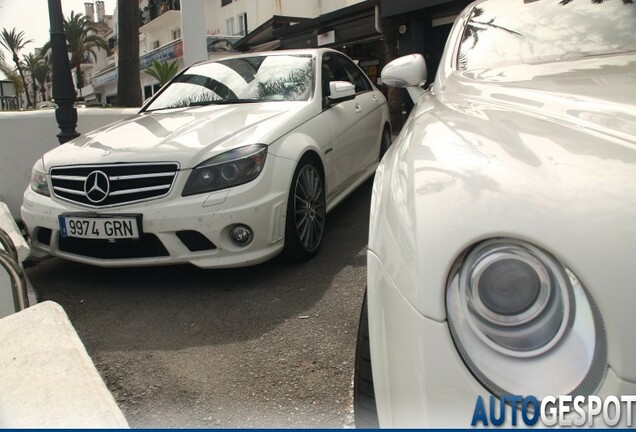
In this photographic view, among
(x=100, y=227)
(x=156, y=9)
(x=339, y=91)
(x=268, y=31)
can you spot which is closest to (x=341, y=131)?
(x=339, y=91)

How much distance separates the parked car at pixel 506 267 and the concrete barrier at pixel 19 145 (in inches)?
195

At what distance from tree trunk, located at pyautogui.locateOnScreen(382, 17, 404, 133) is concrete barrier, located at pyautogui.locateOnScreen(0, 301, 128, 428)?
33.1ft

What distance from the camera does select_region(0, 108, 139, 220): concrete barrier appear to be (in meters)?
5.06

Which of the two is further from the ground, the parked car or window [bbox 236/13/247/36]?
window [bbox 236/13/247/36]

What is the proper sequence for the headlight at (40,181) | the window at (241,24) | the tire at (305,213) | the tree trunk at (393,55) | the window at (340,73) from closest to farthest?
the tire at (305,213)
the headlight at (40,181)
the window at (340,73)
the tree trunk at (393,55)
the window at (241,24)

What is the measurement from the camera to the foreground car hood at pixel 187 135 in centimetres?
290

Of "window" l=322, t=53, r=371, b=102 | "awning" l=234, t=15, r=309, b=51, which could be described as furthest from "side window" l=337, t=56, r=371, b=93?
"awning" l=234, t=15, r=309, b=51

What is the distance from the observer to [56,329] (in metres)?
1.82

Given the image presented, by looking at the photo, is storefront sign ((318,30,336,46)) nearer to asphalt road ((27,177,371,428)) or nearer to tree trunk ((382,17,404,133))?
tree trunk ((382,17,404,133))

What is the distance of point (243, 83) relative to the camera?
158 inches

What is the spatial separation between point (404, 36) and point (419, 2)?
4.53 feet

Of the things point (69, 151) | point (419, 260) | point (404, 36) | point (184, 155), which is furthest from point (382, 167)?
point (404, 36)

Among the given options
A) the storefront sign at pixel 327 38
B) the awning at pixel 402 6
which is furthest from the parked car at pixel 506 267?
the storefront sign at pixel 327 38

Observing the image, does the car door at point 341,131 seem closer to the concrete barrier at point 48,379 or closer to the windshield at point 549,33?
the windshield at point 549,33
